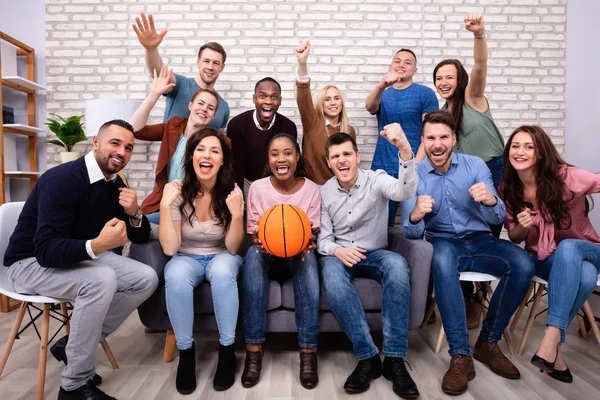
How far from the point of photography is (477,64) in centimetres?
265

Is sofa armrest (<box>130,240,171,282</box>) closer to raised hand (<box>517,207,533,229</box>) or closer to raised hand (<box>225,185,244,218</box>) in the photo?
raised hand (<box>225,185,244,218</box>)

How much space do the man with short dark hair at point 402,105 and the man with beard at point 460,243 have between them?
622mm

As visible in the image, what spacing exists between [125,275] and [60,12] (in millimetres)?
2971

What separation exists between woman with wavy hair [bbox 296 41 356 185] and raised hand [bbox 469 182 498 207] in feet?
3.49

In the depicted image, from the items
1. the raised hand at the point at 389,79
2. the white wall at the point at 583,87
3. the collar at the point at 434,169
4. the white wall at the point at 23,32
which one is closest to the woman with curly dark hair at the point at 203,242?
the collar at the point at 434,169

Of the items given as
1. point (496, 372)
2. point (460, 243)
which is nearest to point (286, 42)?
point (460, 243)

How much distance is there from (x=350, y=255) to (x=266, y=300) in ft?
1.57

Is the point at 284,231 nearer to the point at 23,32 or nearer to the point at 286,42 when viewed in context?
the point at 286,42

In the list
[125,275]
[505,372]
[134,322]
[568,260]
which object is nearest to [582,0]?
[568,260]

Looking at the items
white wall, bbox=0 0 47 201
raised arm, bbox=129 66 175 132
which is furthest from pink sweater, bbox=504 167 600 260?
white wall, bbox=0 0 47 201

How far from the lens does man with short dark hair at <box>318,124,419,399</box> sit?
76.0 inches

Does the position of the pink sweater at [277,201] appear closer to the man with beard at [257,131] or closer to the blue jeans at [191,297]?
the blue jeans at [191,297]

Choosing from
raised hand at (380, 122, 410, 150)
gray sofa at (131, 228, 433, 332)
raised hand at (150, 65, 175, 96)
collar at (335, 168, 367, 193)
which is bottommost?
gray sofa at (131, 228, 433, 332)

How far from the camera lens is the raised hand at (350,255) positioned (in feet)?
6.91
